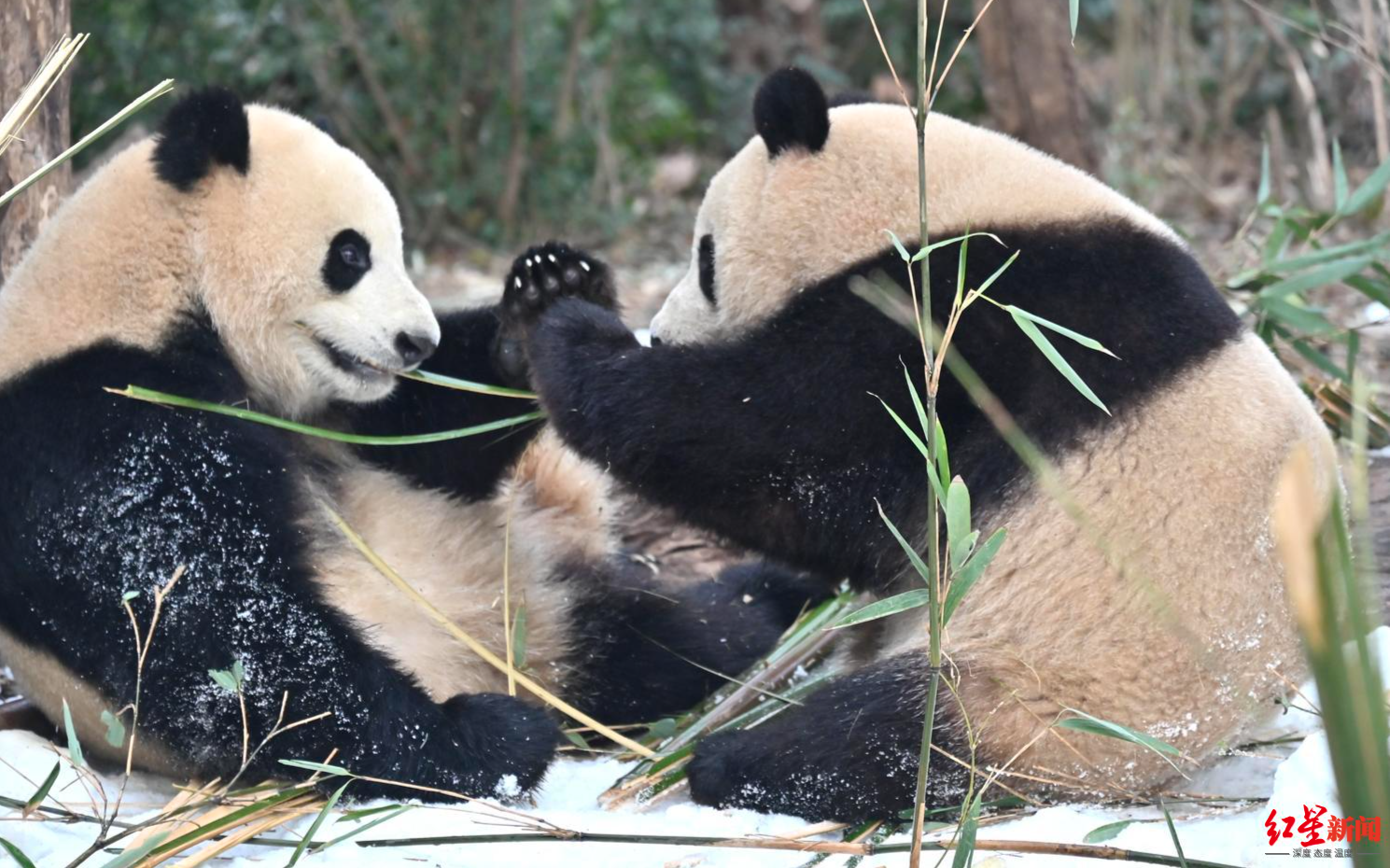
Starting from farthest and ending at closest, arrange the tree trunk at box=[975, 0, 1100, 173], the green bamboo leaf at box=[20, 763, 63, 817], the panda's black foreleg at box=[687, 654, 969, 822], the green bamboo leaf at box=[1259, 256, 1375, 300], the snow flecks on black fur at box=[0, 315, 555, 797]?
the tree trunk at box=[975, 0, 1100, 173]
the green bamboo leaf at box=[1259, 256, 1375, 300]
the snow flecks on black fur at box=[0, 315, 555, 797]
the panda's black foreleg at box=[687, 654, 969, 822]
the green bamboo leaf at box=[20, 763, 63, 817]

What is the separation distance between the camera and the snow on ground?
6.93 feet

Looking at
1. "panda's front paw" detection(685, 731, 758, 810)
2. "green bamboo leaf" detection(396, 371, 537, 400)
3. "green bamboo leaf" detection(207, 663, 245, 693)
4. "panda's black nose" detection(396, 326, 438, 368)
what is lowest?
"panda's front paw" detection(685, 731, 758, 810)

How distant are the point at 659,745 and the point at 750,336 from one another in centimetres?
93

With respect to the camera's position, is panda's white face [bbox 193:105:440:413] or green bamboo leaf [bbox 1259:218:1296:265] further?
green bamboo leaf [bbox 1259:218:1296:265]

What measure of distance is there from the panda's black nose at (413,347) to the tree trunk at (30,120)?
3.63 feet

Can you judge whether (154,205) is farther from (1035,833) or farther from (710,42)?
(710,42)

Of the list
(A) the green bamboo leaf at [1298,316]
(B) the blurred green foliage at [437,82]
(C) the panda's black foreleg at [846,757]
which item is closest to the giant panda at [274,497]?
(C) the panda's black foreleg at [846,757]

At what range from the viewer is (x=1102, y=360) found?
2504 millimetres

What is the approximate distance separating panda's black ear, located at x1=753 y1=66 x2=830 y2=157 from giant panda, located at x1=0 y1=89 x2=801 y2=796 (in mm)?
556

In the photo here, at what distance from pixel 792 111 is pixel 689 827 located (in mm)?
1445

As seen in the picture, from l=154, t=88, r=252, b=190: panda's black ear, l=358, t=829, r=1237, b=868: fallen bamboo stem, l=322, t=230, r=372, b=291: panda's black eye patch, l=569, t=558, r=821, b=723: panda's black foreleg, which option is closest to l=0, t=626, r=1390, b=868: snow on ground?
l=358, t=829, r=1237, b=868: fallen bamboo stem

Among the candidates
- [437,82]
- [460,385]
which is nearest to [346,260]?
[460,385]

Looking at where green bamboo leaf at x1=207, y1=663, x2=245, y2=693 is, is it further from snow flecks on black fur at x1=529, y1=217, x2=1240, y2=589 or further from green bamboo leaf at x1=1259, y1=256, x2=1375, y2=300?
green bamboo leaf at x1=1259, y1=256, x2=1375, y2=300

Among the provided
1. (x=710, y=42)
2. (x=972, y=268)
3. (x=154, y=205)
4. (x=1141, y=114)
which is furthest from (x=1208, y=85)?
(x=154, y=205)
